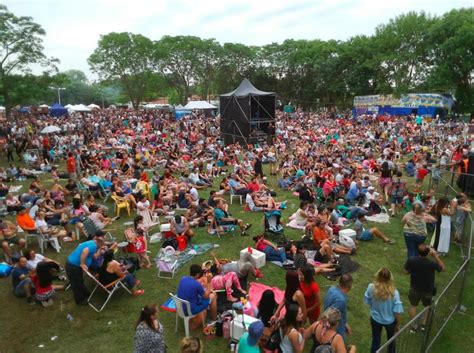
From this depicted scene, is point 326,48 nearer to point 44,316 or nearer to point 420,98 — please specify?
point 420,98

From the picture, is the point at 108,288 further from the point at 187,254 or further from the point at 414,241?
the point at 414,241

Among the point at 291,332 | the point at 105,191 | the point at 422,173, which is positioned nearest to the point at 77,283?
the point at 291,332

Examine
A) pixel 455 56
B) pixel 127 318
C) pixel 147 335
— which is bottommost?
pixel 127 318

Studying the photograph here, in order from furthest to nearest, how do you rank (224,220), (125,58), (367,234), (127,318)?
(125,58), (224,220), (367,234), (127,318)

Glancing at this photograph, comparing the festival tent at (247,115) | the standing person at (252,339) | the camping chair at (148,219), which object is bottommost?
the camping chair at (148,219)

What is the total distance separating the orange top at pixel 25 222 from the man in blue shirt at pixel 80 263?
3.38 metres

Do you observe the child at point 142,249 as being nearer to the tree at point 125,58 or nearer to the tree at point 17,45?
the tree at point 17,45

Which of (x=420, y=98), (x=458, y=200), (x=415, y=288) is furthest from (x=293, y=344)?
Result: (x=420, y=98)

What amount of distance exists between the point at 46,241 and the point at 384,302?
8.40 meters

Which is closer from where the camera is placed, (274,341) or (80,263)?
(274,341)

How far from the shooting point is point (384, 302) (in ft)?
15.2

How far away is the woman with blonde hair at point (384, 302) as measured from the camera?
15.1 ft

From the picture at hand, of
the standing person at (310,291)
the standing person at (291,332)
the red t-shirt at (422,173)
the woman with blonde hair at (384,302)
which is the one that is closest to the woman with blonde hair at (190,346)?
the standing person at (291,332)

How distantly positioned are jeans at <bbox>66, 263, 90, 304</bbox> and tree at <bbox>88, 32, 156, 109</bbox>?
48.6m
